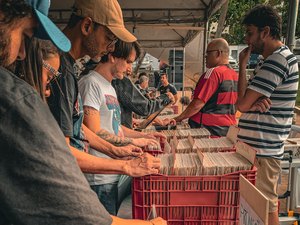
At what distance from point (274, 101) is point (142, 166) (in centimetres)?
124

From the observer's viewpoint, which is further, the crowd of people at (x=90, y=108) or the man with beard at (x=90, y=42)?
the man with beard at (x=90, y=42)

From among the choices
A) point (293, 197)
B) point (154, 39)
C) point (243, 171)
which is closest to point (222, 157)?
point (243, 171)

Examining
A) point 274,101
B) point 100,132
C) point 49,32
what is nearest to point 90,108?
point 100,132

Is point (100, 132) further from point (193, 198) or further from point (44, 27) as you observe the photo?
point (44, 27)

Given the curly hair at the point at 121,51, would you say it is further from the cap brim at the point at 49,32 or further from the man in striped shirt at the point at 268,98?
the cap brim at the point at 49,32

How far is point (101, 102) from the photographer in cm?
180

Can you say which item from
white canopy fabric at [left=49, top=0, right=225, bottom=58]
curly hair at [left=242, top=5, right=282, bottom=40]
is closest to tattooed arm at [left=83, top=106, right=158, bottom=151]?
curly hair at [left=242, top=5, right=282, bottom=40]

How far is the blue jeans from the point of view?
1.79 metres

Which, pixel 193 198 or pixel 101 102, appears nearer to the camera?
pixel 193 198

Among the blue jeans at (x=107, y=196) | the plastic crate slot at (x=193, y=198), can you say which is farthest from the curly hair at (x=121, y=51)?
the plastic crate slot at (x=193, y=198)

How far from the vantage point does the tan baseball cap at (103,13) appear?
151cm

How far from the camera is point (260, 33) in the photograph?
7.42 ft

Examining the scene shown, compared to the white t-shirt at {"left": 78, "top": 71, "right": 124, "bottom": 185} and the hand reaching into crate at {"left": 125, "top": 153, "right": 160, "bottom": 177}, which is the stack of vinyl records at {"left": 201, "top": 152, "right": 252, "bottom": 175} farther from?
the white t-shirt at {"left": 78, "top": 71, "right": 124, "bottom": 185}

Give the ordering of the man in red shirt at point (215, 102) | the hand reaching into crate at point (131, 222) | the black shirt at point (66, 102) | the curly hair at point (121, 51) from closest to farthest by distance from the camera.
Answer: the hand reaching into crate at point (131, 222) → the black shirt at point (66, 102) → the curly hair at point (121, 51) → the man in red shirt at point (215, 102)
